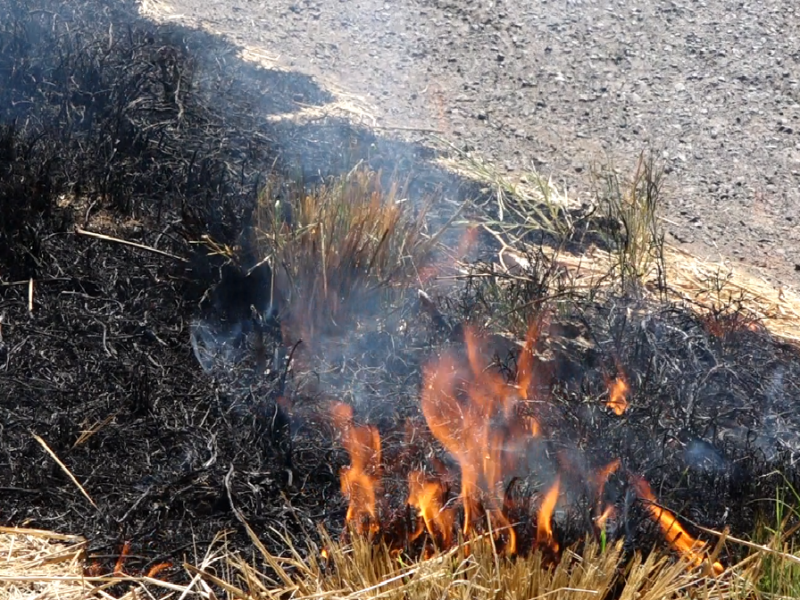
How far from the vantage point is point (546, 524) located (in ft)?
9.06

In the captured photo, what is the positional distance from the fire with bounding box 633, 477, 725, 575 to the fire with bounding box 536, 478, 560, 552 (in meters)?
0.28

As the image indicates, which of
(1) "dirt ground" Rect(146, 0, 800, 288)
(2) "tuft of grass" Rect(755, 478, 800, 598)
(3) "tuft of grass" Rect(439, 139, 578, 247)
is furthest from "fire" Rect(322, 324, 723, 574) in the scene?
(1) "dirt ground" Rect(146, 0, 800, 288)

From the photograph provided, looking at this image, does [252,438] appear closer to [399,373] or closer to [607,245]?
[399,373]

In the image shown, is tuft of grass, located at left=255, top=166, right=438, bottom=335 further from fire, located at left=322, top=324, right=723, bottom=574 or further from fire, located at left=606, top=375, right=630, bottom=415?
fire, located at left=606, top=375, right=630, bottom=415

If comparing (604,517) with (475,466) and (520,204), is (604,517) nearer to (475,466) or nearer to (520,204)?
(475,466)

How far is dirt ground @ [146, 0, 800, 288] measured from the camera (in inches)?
215

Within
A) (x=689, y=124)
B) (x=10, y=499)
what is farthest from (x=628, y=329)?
(x=689, y=124)

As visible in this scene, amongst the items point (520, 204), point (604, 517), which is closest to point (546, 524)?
point (604, 517)

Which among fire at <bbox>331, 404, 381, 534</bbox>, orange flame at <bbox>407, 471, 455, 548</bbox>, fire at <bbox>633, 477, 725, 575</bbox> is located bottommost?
fire at <bbox>331, 404, 381, 534</bbox>

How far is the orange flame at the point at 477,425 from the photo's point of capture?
9.38ft

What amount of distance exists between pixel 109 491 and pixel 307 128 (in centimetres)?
266

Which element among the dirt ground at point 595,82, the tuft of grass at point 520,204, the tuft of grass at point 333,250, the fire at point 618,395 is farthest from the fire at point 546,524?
the dirt ground at point 595,82

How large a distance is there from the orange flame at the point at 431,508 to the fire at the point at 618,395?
0.69m

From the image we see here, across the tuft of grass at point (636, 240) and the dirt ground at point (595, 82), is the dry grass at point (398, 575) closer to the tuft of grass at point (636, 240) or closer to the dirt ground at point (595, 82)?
the tuft of grass at point (636, 240)
